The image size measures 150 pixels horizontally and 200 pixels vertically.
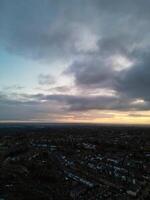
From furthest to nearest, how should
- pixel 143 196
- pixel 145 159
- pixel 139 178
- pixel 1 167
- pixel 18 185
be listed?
pixel 145 159
pixel 1 167
pixel 139 178
pixel 18 185
pixel 143 196

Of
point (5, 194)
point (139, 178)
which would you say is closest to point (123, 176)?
point (139, 178)

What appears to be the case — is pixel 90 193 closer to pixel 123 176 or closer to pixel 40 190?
pixel 40 190

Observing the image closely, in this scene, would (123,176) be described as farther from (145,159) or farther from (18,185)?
(145,159)

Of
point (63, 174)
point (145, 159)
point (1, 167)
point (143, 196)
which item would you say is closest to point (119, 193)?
point (143, 196)

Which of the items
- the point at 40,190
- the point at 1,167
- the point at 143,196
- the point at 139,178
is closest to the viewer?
the point at 143,196

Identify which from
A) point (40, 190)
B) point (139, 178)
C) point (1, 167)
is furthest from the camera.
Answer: point (1, 167)

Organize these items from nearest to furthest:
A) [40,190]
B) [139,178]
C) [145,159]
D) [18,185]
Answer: [40,190] < [18,185] < [139,178] < [145,159]

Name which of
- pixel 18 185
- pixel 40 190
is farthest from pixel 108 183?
pixel 18 185

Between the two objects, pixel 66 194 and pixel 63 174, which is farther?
pixel 63 174

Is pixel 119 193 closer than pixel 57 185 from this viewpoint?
Yes
